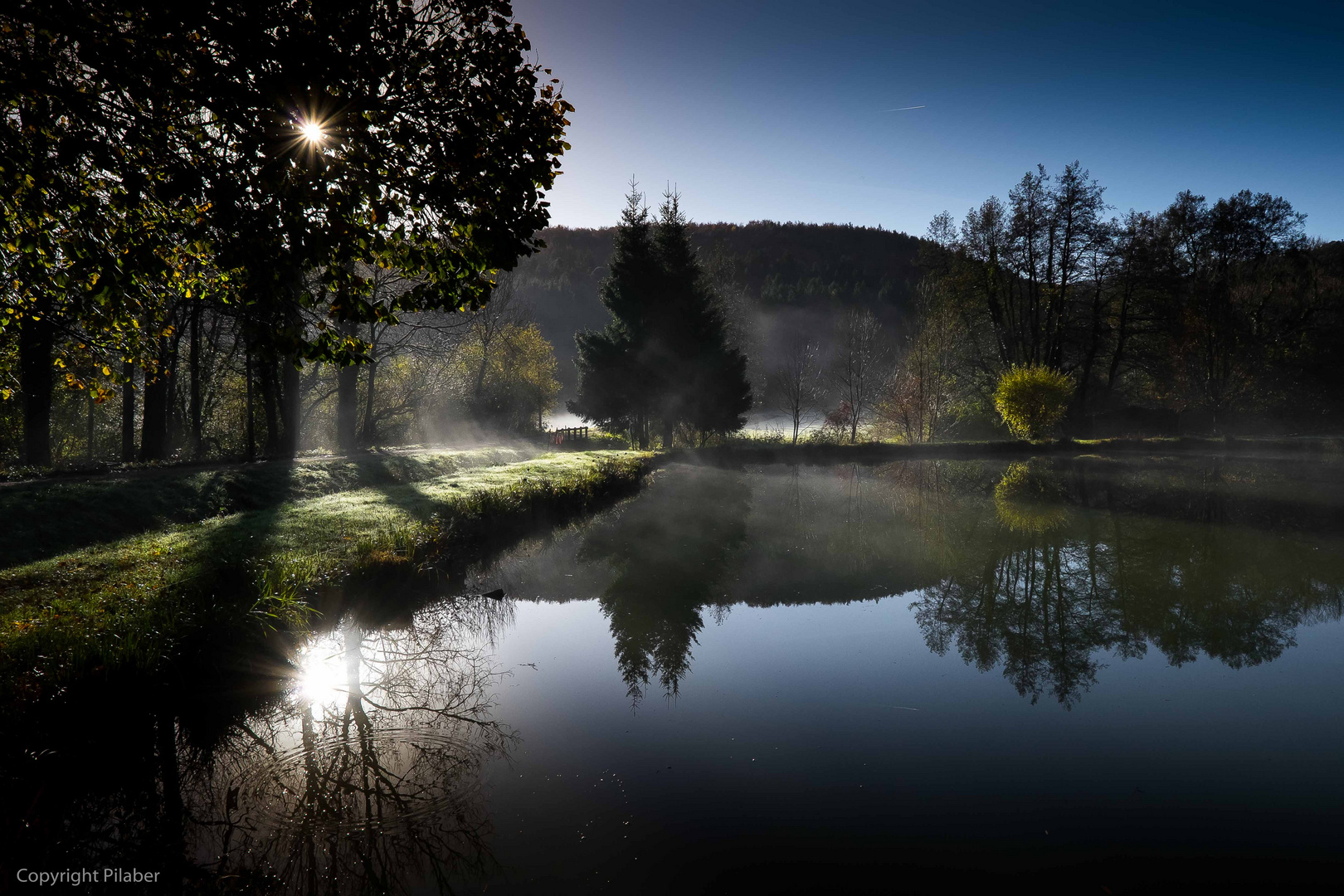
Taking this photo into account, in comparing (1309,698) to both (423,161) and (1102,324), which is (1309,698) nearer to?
(423,161)

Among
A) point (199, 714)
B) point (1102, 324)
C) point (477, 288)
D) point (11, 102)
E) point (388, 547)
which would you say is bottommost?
point (199, 714)

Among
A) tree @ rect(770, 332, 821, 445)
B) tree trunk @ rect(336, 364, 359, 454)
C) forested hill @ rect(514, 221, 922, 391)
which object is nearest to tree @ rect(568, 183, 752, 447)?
tree @ rect(770, 332, 821, 445)

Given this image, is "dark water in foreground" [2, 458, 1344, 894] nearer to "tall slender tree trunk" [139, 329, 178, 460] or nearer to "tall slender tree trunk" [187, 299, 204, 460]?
"tall slender tree trunk" [139, 329, 178, 460]

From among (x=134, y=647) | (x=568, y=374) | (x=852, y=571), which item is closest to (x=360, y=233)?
(x=134, y=647)

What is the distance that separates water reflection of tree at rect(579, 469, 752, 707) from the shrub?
16.0m

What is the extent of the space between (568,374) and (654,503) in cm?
6633

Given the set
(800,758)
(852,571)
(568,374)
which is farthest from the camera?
(568,374)

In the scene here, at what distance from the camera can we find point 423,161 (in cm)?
418

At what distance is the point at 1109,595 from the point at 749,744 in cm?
574

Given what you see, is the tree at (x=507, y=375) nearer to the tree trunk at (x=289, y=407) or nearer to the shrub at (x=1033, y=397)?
the tree trunk at (x=289, y=407)

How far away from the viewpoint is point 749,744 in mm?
4383

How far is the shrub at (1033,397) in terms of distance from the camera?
25641 mm

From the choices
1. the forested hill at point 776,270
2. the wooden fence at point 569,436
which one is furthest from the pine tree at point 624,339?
the forested hill at point 776,270

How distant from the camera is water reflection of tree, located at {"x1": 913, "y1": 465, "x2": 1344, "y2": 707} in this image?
5969 mm
